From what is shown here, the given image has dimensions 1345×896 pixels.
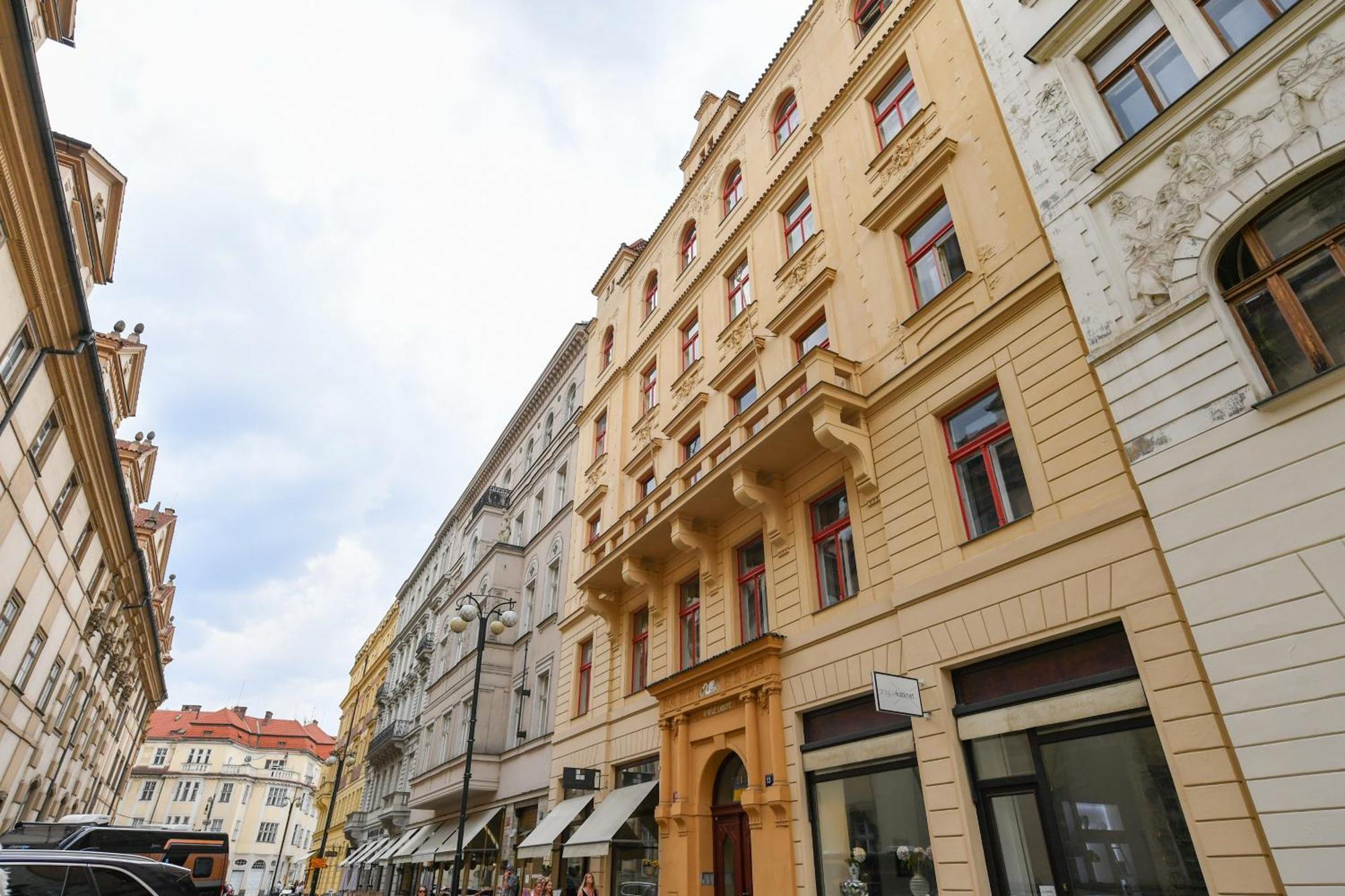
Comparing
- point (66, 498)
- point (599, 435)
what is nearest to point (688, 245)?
point (599, 435)

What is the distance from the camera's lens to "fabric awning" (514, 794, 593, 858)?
17250 mm

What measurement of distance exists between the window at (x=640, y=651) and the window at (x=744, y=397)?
5.77m

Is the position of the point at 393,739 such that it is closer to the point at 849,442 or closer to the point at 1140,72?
the point at 849,442

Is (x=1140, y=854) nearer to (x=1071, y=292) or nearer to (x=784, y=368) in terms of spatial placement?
(x=1071, y=292)

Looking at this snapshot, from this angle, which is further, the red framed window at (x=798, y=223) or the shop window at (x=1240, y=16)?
the red framed window at (x=798, y=223)

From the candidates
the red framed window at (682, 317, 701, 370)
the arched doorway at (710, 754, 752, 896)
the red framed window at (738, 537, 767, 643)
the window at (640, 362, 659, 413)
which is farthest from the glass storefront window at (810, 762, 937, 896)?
the window at (640, 362, 659, 413)

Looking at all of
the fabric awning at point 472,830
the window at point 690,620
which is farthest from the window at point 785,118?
the fabric awning at point 472,830

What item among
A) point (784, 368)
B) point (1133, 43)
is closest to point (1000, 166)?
point (1133, 43)

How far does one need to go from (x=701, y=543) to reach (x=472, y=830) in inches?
612

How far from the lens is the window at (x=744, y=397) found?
17.2 meters

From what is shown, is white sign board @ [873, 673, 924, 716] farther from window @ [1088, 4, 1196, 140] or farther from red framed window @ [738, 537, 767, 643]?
window @ [1088, 4, 1196, 140]

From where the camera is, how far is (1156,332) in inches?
331

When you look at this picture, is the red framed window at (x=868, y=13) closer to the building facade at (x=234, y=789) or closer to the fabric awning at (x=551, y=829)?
the fabric awning at (x=551, y=829)

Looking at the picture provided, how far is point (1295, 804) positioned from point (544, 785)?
726 inches
